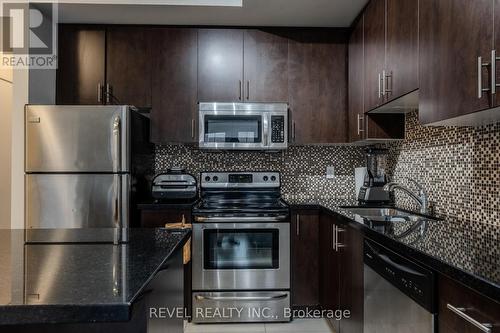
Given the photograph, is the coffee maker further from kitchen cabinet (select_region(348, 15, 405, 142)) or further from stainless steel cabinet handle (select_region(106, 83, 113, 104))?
stainless steel cabinet handle (select_region(106, 83, 113, 104))

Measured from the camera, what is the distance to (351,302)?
205cm

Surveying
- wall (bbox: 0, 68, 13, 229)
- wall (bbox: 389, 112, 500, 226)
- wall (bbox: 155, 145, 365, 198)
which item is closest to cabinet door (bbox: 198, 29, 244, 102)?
wall (bbox: 155, 145, 365, 198)

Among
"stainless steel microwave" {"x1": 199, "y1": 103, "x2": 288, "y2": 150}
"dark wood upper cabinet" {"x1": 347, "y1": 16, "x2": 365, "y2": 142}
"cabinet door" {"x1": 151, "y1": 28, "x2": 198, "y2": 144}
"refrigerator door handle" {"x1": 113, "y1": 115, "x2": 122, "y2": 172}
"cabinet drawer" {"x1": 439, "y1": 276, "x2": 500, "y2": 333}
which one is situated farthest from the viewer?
"cabinet door" {"x1": 151, "y1": 28, "x2": 198, "y2": 144}

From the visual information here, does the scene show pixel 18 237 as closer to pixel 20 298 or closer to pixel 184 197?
pixel 20 298

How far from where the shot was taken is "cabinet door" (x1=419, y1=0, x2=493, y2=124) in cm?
122

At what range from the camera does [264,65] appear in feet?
9.80

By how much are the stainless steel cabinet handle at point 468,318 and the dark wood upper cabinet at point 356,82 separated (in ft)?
5.66

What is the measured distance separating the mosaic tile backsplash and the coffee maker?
3.4 inches

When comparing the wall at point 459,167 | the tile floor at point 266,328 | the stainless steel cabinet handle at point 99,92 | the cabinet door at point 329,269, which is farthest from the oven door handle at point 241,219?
the stainless steel cabinet handle at point 99,92

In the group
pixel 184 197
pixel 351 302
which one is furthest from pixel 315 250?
pixel 184 197

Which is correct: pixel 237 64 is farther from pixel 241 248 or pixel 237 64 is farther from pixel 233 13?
pixel 241 248

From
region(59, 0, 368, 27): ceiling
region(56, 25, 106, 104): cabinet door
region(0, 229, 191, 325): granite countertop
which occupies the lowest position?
region(0, 229, 191, 325): granite countertop

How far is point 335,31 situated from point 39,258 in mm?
2725

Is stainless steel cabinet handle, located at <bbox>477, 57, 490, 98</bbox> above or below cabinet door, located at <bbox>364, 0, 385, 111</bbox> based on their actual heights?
below
